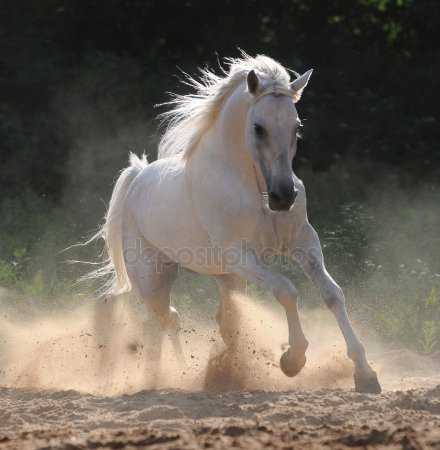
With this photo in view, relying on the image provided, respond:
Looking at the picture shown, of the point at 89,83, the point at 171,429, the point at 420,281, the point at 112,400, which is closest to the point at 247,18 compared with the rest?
the point at 89,83

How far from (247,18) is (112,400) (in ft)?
33.2

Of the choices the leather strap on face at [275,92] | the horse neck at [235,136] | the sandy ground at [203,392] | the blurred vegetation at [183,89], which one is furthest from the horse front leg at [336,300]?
the blurred vegetation at [183,89]

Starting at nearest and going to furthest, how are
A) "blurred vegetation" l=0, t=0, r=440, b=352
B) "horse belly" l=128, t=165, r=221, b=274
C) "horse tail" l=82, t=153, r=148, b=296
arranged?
"horse belly" l=128, t=165, r=221, b=274
"horse tail" l=82, t=153, r=148, b=296
"blurred vegetation" l=0, t=0, r=440, b=352

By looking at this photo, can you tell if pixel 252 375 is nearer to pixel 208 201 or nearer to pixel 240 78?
pixel 208 201

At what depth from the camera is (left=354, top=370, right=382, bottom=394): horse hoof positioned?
17.5 ft

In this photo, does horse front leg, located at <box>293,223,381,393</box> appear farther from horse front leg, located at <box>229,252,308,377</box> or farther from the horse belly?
the horse belly

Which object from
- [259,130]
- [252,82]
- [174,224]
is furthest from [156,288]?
[252,82]

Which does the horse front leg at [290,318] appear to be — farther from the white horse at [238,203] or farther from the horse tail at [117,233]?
the horse tail at [117,233]

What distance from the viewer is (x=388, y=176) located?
13000mm

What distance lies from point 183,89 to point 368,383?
8910 mm

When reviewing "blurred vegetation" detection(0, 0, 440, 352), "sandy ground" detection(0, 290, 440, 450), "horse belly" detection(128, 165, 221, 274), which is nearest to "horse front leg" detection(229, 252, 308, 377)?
"sandy ground" detection(0, 290, 440, 450)

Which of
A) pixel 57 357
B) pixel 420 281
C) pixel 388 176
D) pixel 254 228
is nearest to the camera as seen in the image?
pixel 254 228

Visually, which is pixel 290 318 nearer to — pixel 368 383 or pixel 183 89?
pixel 368 383

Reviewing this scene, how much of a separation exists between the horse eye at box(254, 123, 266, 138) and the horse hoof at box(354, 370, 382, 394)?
1.57 meters
